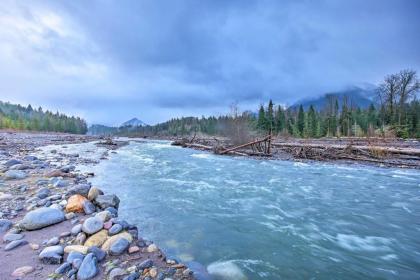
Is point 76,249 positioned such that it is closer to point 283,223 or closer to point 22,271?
point 22,271

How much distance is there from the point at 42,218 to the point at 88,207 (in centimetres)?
104

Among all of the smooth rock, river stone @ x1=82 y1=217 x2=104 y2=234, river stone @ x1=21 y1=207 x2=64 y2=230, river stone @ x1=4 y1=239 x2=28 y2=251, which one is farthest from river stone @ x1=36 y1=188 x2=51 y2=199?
the smooth rock

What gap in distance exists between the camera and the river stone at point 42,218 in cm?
470

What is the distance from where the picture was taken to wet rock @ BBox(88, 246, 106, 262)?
369cm

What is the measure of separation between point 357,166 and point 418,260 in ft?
41.1

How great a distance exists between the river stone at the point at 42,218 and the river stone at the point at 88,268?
6.50ft

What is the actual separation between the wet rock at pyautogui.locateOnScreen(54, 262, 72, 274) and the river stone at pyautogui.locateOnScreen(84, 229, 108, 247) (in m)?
0.65

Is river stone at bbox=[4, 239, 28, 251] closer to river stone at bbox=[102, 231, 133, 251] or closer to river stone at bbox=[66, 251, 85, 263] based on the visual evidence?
river stone at bbox=[66, 251, 85, 263]

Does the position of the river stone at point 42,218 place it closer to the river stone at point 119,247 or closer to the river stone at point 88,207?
the river stone at point 88,207

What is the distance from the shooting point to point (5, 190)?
279 inches

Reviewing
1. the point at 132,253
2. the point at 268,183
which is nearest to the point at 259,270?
the point at 132,253

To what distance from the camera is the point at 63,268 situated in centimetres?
337

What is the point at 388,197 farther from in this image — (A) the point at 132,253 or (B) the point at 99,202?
(B) the point at 99,202

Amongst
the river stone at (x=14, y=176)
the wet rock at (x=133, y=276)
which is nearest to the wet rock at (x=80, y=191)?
the river stone at (x=14, y=176)
